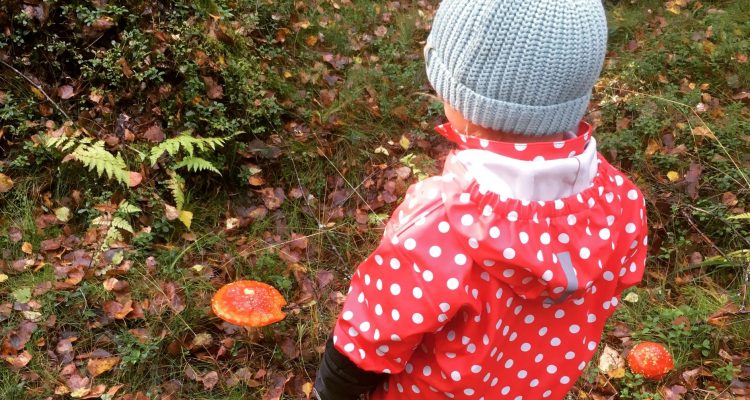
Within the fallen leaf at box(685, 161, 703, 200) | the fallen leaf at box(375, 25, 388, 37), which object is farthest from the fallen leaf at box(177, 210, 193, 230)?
the fallen leaf at box(685, 161, 703, 200)

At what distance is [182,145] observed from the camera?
391cm

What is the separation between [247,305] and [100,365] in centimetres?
97

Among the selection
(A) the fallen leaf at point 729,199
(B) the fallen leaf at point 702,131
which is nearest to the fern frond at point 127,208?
(A) the fallen leaf at point 729,199

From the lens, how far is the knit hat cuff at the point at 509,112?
1.39m

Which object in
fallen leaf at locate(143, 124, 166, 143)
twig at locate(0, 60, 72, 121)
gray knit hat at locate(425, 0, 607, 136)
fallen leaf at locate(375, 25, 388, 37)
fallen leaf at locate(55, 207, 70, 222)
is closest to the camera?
gray knit hat at locate(425, 0, 607, 136)

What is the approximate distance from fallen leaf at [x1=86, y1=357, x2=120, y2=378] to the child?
6.44 ft

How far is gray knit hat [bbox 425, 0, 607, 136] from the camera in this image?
130 centimetres

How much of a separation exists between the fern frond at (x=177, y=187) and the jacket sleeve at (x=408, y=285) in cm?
238

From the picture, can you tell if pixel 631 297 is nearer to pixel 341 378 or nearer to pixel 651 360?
pixel 651 360

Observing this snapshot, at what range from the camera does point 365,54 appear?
567 cm

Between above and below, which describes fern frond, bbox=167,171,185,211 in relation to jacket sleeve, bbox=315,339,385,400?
below

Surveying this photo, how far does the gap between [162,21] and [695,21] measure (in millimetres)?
5341

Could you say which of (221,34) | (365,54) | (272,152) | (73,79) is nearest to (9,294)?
(73,79)

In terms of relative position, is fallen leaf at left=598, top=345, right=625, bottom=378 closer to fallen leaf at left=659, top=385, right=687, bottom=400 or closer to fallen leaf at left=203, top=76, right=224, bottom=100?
fallen leaf at left=659, top=385, right=687, bottom=400
